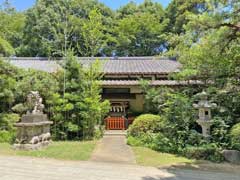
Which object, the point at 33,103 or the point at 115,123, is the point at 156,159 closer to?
the point at 33,103

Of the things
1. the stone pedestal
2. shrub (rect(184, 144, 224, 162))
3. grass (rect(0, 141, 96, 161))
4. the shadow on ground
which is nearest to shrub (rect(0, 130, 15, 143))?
grass (rect(0, 141, 96, 161))

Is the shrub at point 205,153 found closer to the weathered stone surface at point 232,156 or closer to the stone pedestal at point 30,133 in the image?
the weathered stone surface at point 232,156

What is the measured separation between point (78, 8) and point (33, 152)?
2181 cm

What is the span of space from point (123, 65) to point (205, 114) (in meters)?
11.6

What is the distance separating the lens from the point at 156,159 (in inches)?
343

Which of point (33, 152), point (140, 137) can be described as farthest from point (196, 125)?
point (33, 152)

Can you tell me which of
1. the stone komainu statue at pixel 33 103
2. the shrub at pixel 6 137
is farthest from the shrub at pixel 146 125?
the shrub at pixel 6 137

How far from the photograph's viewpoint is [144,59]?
2275 cm

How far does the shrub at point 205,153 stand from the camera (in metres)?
8.91

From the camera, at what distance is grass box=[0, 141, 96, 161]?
350 inches

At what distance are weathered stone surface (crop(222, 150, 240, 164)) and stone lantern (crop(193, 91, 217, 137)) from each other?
3.87 feet

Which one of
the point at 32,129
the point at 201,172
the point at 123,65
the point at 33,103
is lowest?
the point at 201,172

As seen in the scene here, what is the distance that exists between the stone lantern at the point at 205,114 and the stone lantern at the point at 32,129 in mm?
5768

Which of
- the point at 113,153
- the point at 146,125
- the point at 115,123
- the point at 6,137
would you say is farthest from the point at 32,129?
the point at 115,123
